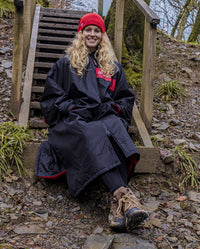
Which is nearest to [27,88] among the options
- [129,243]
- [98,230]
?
[98,230]

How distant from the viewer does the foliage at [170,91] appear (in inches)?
193

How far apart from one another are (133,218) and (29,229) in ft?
2.56

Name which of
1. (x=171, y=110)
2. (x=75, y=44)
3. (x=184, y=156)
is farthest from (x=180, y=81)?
(x=75, y=44)

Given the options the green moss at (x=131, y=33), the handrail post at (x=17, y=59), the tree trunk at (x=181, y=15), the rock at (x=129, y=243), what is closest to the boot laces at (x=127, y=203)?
the rock at (x=129, y=243)

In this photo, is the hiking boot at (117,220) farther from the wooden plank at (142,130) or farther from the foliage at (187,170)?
the wooden plank at (142,130)

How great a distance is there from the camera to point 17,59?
349cm

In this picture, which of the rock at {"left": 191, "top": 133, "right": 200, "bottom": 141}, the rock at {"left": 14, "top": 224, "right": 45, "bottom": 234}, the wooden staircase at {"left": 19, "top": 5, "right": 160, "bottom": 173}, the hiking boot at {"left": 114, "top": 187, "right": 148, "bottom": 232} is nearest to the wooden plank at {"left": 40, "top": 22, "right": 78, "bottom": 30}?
the wooden staircase at {"left": 19, "top": 5, "right": 160, "bottom": 173}

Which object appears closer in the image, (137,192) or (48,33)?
(137,192)

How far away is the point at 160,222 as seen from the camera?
249 centimetres

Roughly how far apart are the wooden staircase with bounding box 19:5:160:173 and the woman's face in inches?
42.7

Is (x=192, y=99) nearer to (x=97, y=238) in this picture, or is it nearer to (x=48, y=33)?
(x=48, y=33)

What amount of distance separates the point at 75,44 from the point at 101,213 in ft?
5.52

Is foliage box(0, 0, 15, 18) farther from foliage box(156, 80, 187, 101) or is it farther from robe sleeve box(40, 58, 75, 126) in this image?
robe sleeve box(40, 58, 75, 126)

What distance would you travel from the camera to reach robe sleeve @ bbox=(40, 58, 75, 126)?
9.23 ft
